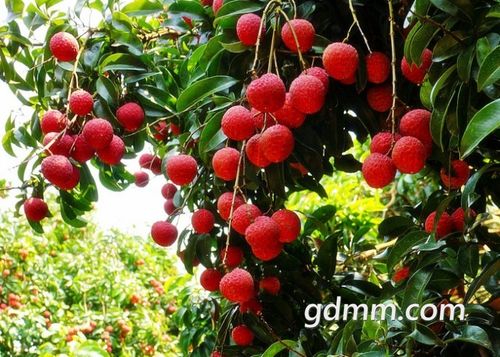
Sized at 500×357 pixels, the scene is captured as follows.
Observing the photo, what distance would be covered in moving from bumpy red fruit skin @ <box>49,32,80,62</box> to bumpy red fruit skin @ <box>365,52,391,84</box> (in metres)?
0.50

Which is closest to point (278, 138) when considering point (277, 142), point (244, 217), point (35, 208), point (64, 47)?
point (277, 142)

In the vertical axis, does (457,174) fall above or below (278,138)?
below

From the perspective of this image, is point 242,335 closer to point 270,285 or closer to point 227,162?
point 270,285

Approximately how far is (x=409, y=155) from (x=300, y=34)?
8.8 inches

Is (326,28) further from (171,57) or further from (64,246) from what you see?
(64,246)

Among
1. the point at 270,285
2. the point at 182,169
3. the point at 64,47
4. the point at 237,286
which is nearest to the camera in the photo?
the point at 237,286

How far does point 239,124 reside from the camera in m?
0.82

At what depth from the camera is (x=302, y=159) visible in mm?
1020

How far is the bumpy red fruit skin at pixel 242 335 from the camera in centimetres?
117

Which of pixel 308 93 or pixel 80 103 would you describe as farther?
pixel 80 103

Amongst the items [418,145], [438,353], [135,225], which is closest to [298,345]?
[438,353]

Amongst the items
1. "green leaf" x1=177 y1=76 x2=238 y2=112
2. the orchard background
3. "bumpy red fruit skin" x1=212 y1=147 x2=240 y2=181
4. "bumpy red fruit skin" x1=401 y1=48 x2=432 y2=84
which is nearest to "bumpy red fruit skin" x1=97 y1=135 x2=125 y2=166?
the orchard background

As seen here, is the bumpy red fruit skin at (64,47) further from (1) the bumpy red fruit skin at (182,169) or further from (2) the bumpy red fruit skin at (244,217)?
(2) the bumpy red fruit skin at (244,217)

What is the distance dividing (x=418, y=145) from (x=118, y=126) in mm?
580
